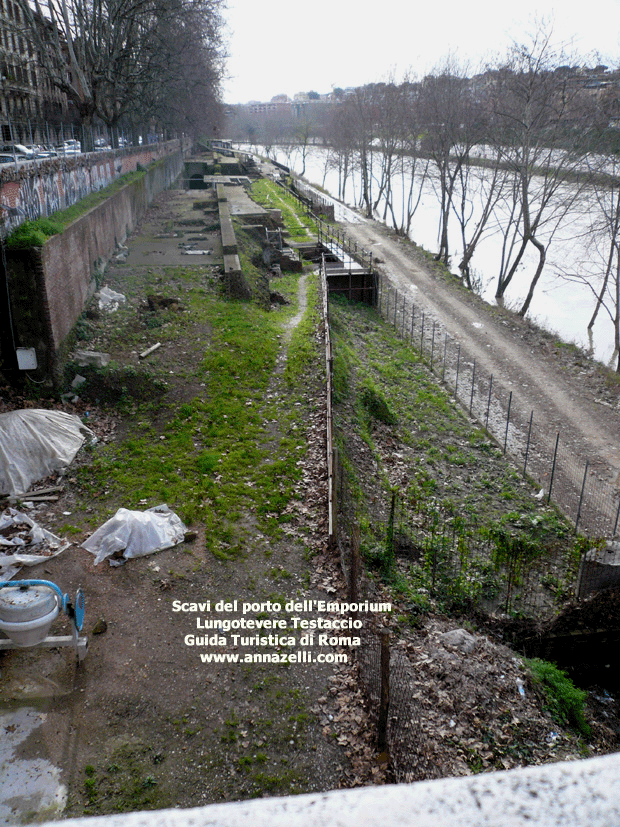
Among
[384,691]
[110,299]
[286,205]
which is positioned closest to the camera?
[384,691]

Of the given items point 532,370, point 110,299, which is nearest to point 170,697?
point 110,299

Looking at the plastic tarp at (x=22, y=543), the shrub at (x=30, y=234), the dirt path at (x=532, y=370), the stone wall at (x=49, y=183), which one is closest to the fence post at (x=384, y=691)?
the plastic tarp at (x=22, y=543)

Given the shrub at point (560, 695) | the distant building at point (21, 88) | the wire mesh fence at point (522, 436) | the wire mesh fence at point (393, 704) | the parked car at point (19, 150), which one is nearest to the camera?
the wire mesh fence at point (393, 704)

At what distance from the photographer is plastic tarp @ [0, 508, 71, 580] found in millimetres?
8453

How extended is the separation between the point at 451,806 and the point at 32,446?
10.9 metres

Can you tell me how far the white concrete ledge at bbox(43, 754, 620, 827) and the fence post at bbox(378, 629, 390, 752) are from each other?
510 cm

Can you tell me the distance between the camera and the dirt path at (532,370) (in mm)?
16594

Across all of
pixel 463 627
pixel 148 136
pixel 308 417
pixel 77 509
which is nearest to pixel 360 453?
pixel 308 417

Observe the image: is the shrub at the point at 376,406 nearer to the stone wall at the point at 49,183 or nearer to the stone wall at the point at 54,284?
the stone wall at the point at 54,284

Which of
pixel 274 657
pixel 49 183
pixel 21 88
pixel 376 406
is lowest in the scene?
pixel 376 406

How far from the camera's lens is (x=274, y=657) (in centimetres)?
741

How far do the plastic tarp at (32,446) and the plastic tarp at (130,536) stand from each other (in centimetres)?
202

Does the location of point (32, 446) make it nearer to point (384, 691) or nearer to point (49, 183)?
point (384, 691)

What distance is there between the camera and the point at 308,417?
13391 mm
